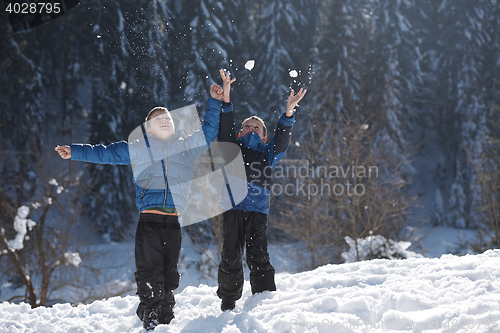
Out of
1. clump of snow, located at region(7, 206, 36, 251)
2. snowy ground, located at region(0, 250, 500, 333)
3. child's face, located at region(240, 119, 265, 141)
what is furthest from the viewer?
clump of snow, located at region(7, 206, 36, 251)

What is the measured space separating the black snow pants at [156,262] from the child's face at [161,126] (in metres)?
0.69

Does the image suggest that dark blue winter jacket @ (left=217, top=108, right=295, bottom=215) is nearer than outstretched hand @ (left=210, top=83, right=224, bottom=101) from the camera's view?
No

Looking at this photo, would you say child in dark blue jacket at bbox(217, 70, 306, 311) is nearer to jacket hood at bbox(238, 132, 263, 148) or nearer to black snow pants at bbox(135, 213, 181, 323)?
jacket hood at bbox(238, 132, 263, 148)

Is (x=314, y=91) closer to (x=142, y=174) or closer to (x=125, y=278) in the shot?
(x=125, y=278)

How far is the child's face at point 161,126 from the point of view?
10.4 feet

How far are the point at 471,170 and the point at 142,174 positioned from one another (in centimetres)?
2279

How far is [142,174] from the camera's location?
3.11 metres

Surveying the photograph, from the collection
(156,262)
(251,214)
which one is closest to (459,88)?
(251,214)

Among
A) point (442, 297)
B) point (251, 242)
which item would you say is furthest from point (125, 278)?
point (442, 297)

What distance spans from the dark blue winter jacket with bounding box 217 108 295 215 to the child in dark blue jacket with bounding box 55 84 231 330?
16 centimetres

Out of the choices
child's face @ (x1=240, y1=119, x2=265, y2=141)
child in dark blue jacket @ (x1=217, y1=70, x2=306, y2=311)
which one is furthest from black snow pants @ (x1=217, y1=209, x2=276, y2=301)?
child's face @ (x1=240, y1=119, x2=265, y2=141)

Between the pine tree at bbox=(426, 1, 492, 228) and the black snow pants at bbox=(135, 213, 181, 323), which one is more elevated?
the pine tree at bbox=(426, 1, 492, 228)

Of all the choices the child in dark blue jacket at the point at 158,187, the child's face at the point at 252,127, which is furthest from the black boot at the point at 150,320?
the child's face at the point at 252,127

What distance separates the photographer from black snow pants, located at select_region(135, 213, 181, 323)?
2.93 metres
